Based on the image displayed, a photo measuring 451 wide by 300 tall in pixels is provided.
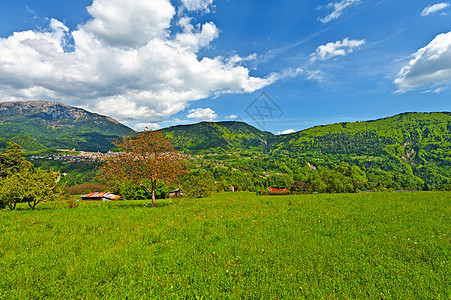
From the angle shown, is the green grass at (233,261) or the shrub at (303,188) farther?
the shrub at (303,188)

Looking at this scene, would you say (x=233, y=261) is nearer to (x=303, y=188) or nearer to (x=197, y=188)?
(x=197, y=188)

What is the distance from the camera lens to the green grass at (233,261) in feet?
14.4

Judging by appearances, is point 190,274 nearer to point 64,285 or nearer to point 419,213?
point 64,285

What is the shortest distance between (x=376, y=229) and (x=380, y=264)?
361 centimetres

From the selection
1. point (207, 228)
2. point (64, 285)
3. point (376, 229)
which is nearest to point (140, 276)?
point (64, 285)

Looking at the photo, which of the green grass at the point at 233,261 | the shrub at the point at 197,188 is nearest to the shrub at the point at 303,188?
the shrub at the point at 197,188

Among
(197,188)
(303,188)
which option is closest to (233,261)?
(197,188)

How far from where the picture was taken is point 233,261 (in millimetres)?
5754

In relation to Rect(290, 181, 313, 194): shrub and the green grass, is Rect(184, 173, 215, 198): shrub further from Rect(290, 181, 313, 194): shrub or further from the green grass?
the green grass

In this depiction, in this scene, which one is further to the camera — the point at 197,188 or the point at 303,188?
the point at 303,188

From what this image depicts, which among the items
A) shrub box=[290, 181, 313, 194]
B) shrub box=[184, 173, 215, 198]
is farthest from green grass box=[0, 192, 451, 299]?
shrub box=[290, 181, 313, 194]

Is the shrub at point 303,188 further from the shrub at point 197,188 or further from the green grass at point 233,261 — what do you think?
the green grass at point 233,261

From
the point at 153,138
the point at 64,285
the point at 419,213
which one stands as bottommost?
the point at 419,213

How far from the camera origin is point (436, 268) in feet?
17.0
